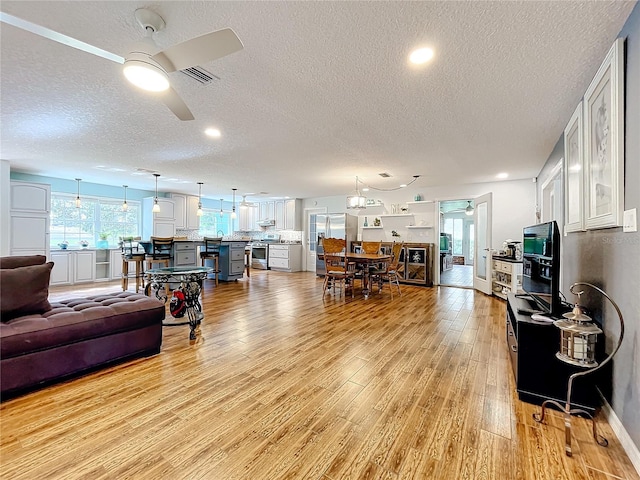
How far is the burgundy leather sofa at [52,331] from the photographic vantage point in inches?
76.8

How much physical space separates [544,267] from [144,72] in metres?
3.11

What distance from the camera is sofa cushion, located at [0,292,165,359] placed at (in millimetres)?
1948

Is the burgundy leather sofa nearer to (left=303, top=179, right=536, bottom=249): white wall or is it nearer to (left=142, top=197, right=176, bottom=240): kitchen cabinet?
(left=142, top=197, right=176, bottom=240): kitchen cabinet

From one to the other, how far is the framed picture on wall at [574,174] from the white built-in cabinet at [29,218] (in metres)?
8.43

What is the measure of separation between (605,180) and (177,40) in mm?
3013

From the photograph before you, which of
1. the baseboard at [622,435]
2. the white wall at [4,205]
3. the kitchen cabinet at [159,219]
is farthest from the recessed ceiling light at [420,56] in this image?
the kitchen cabinet at [159,219]

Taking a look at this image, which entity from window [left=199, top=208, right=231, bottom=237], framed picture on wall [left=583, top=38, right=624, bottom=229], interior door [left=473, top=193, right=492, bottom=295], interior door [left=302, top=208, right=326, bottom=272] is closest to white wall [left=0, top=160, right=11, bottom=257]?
window [left=199, top=208, right=231, bottom=237]

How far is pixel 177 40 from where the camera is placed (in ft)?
6.02

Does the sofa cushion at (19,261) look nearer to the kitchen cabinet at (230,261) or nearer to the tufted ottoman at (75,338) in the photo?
the tufted ottoman at (75,338)

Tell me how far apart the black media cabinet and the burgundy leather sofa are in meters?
3.15

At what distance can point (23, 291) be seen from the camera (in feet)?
6.98

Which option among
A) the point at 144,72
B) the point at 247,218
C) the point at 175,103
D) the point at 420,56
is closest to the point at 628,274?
the point at 420,56

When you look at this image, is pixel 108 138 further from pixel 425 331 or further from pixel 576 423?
pixel 576 423

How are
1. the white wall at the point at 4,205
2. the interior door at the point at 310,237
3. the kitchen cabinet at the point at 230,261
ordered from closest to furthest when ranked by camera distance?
the white wall at the point at 4,205 < the kitchen cabinet at the point at 230,261 < the interior door at the point at 310,237
